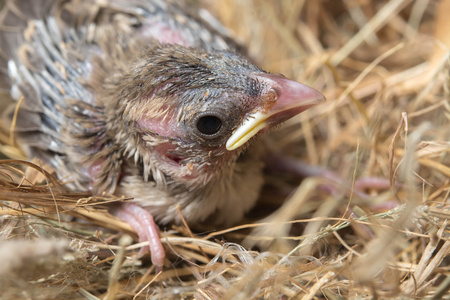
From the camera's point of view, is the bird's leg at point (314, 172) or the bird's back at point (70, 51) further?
the bird's leg at point (314, 172)

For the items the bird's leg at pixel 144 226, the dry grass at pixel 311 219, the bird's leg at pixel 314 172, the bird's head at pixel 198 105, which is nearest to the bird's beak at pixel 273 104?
the bird's head at pixel 198 105

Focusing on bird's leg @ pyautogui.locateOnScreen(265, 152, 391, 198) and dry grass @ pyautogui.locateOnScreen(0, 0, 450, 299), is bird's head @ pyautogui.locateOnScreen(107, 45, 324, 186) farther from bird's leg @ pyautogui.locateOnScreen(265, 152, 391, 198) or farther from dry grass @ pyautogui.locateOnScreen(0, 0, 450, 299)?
Result: bird's leg @ pyautogui.locateOnScreen(265, 152, 391, 198)

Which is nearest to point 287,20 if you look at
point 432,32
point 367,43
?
point 367,43

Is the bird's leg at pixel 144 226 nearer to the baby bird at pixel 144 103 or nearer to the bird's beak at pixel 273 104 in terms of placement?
the baby bird at pixel 144 103

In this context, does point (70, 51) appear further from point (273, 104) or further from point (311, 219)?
point (311, 219)

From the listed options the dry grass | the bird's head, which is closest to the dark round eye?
the bird's head

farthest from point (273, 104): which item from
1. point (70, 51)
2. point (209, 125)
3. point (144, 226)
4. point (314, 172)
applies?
point (70, 51)
